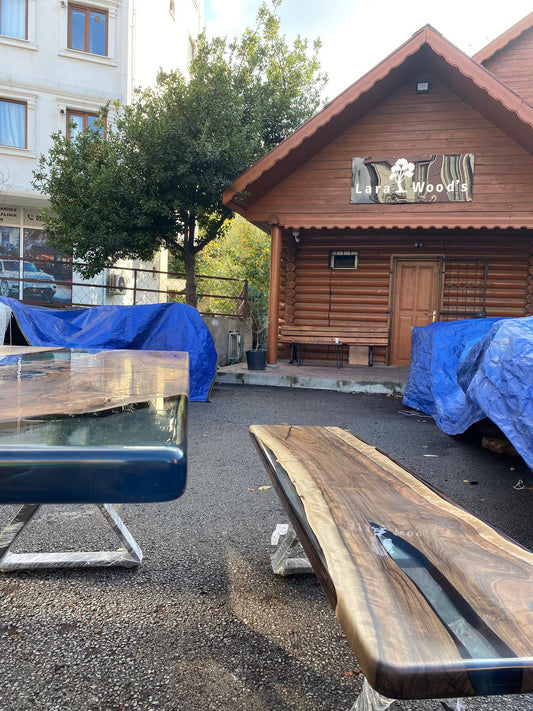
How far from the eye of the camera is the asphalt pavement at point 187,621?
1585 millimetres

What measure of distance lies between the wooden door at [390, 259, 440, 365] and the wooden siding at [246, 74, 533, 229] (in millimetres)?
1976

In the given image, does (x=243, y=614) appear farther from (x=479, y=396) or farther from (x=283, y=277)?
(x=283, y=277)

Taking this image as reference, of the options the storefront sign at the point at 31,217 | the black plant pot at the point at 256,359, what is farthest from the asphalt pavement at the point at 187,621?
the storefront sign at the point at 31,217

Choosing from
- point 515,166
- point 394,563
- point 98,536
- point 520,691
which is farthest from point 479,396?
point 515,166

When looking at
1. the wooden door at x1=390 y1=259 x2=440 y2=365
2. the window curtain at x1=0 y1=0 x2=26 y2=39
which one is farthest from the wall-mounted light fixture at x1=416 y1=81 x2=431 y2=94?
the window curtain at x1=0 y1=0 x2=26 y2=39

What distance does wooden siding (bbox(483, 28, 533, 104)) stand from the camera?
11.8 metres

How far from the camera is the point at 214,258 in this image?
64.7 ft

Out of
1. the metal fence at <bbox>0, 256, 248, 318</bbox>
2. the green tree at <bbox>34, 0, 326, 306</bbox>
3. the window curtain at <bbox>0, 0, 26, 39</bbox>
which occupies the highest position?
the window curtain at <bbox>0, 0, 26, 39</bbox>

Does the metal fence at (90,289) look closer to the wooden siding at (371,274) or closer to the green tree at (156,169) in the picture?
the wooden siding at (371,274)

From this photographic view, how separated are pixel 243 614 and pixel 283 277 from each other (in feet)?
35.0

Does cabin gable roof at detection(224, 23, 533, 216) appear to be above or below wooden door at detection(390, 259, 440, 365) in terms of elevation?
above

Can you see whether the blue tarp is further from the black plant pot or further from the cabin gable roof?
the cabin gable roof

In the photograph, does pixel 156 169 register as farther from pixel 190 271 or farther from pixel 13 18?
pixel 13 18

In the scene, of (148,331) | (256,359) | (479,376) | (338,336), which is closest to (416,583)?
(479,376)
